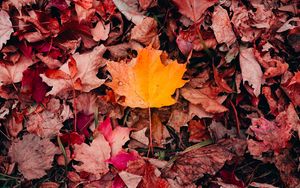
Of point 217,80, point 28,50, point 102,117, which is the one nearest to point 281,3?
point 217,80

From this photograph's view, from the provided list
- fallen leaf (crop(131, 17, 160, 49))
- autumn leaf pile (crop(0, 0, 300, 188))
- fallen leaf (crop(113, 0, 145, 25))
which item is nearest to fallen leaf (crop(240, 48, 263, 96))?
autumn leaf pile (crop(0, 0, 300, 188))

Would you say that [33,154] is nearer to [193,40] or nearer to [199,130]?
[199,130]

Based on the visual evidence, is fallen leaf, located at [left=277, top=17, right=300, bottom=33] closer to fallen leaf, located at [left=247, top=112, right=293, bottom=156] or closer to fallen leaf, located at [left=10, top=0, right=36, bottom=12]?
fallen leaf, located at [left=247, top=112, right=293, bottom=156]

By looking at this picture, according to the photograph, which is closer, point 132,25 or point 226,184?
point 226,184

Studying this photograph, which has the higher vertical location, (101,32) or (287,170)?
(101,32)

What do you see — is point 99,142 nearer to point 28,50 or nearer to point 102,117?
point 102,117

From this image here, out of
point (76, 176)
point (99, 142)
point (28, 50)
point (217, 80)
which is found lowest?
point (76, 176)

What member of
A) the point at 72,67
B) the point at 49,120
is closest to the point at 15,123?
the point at 49,120
